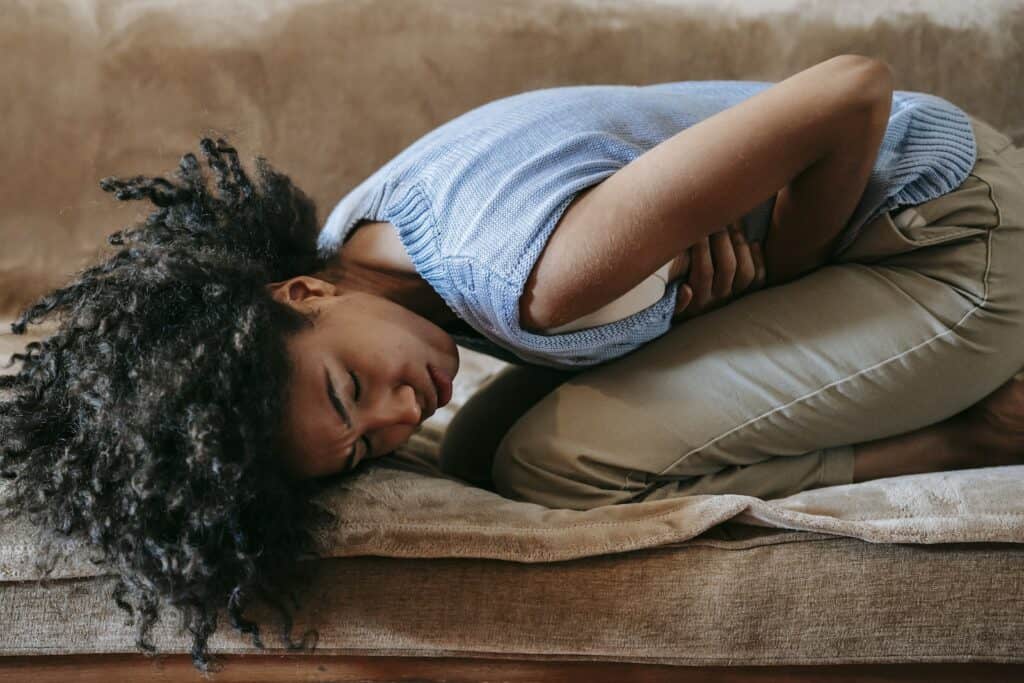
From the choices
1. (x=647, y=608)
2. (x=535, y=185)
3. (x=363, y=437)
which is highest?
(x=535, y=185)

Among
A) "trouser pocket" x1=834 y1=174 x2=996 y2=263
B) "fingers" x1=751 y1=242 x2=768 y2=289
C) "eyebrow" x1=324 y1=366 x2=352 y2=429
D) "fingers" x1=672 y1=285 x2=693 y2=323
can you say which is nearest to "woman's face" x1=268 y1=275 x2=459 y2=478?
"eyebrow" x1=324 y1=366 x2=352 y2=429

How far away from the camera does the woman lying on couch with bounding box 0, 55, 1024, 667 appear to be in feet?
2.74

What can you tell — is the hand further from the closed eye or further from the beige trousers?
the closed eye

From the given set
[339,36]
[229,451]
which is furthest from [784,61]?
[229,451]

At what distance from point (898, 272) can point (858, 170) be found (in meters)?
0.15

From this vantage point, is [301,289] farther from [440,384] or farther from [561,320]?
[561,320]

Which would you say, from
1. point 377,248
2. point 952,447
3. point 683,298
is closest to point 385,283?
point 377,248

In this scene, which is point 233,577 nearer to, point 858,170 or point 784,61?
point 858,170

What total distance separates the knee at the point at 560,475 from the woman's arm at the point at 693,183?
0.59 feet

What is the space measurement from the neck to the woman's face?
42mm

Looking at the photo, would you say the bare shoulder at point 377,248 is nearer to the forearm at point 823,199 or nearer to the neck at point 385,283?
the neck at point 385,283

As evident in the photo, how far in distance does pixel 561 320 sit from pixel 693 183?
7.5 inches

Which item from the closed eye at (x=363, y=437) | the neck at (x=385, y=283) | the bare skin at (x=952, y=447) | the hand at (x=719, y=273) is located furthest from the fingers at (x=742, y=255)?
the closed eye at (x=363, y=437)

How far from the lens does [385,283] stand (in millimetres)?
1059
